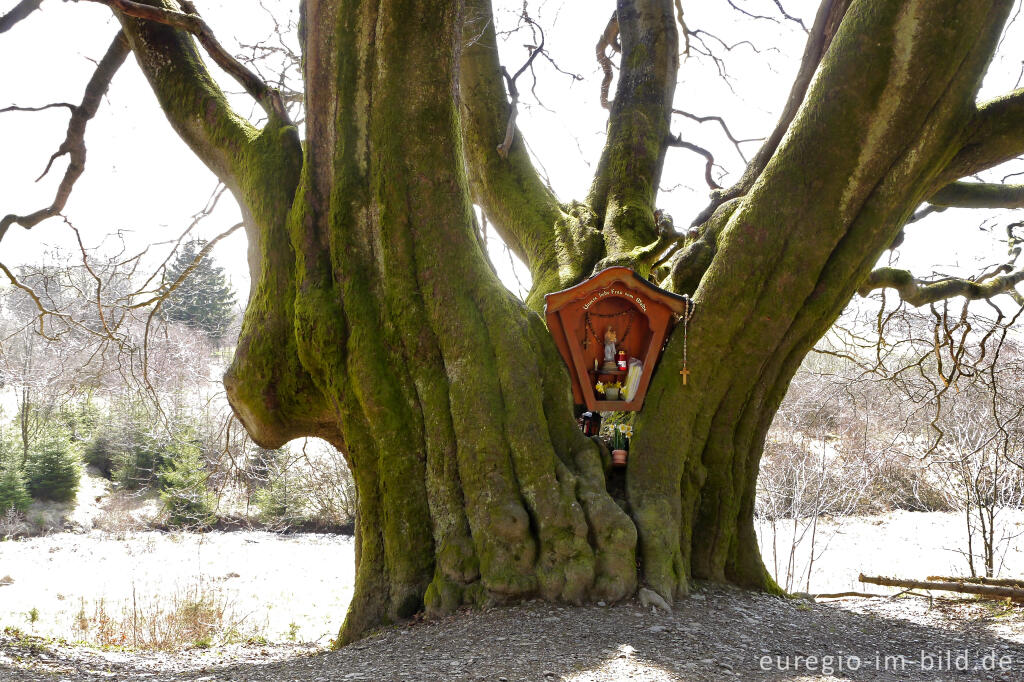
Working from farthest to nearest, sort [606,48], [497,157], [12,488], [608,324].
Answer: [12,488]
[606,48]
[497,157]
[608,324]

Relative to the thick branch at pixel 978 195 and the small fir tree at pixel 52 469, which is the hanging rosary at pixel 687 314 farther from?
the small fir tree at pixel 52 469

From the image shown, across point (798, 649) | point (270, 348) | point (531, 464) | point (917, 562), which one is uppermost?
point (270, 348)

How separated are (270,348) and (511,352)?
1599 millimetres

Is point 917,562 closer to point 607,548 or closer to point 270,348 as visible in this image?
point 607,548

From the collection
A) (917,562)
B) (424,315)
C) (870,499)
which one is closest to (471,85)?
(424,315)

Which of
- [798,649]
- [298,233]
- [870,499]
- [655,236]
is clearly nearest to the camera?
[798,649]

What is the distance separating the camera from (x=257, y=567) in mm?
13477

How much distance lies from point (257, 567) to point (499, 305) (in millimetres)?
11312

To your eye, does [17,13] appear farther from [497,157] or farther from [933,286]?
[933,286]

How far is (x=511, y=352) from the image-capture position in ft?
13.6

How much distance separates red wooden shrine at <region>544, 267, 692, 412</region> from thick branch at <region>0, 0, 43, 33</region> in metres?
3.97

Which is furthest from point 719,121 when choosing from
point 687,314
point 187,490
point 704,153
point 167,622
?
point 187,490

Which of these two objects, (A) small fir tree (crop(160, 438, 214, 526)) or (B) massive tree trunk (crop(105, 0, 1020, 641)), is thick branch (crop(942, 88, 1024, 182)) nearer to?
(B) massive tree trunk (crop(105, 0, 1020, 641))

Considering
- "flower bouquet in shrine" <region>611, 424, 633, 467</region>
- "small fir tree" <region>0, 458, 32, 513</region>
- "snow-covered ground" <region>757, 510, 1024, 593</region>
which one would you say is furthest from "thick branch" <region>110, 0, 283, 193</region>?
"small fir tree" <region>0, 458, 32, 513</region>
